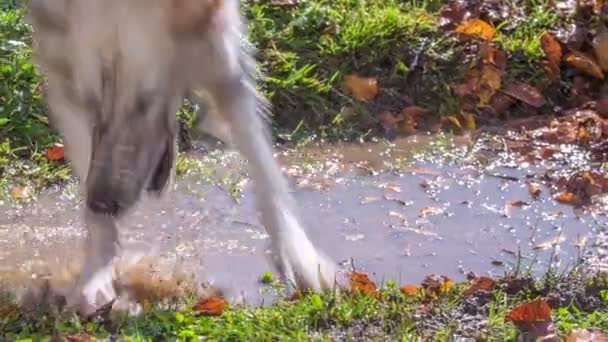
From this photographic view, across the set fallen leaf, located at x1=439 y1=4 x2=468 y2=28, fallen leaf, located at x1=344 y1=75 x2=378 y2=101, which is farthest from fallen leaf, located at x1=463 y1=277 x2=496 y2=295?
fallen leaf, located at x1=439 y1=4 x2=468 y2=28

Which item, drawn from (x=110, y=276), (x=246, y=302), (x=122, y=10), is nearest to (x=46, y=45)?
(x=122, y=10)

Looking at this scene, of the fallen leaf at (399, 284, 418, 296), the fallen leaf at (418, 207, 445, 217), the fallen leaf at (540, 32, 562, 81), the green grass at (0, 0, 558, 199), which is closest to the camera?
the fallen leaf at (399, 284, 418, 296)

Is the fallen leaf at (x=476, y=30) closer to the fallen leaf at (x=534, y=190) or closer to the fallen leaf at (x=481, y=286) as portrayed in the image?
the fallen leaf at (x=534, y=190)

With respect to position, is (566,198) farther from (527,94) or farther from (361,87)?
(361,87)

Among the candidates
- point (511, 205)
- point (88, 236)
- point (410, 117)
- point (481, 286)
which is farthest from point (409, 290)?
point (410, 117)

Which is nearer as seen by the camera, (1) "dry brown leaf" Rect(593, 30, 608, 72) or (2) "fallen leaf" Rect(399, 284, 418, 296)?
(2) "fallen leaf" Rect(399, 284, 418, 296)

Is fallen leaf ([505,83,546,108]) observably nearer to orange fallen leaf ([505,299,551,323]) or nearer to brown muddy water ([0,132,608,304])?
brown muddy water ([0,132,608,304])

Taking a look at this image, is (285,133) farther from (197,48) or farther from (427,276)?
(197,48)
